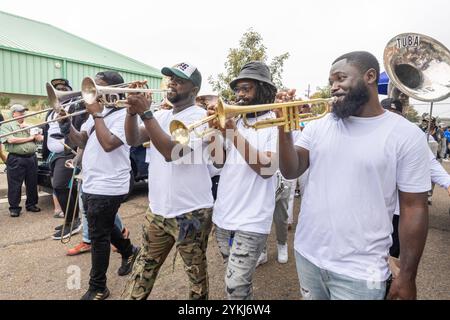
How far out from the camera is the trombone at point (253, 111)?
6.04ft

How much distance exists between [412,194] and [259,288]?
2115 mm

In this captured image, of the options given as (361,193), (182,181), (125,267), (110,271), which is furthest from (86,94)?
(361,193)

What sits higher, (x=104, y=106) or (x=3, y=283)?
(x=104, y=106)

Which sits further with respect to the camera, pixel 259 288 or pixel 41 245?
pixel 41 245

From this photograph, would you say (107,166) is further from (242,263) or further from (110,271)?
(242,263)

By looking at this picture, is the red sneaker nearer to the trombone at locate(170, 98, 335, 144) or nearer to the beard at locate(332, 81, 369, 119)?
the trombone at locate(170, 98, 335, 144)

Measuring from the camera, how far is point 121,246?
3482 mm

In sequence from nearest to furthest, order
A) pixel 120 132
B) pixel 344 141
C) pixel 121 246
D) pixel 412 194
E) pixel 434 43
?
pixel 412 194 < pixel 344 141 < pixel 120 132 < pixel 121 246 < pixel 434 43

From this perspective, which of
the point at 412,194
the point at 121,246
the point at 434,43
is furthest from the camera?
the point at 434,43

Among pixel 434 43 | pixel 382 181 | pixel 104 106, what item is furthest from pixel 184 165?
pixel 434 43

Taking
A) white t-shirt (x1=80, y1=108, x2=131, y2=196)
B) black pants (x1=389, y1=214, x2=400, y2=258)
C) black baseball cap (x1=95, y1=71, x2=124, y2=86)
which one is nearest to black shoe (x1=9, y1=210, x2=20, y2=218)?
white t-shirt (x1=80, y1=108, x2=131, y2=196)

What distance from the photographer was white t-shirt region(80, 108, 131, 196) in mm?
2875
